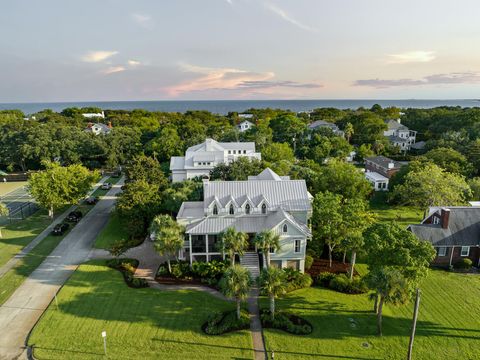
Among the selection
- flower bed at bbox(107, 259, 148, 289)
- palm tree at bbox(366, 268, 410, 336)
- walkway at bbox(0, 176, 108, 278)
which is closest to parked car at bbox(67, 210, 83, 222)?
walkway at bbox(0, 176, 108, 278)

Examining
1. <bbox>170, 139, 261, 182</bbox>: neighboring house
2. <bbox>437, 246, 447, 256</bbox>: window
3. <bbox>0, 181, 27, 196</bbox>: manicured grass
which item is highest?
<bbox>170, 139, 261, 182</bbox>: neighboring house

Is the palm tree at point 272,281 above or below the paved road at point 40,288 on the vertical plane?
above

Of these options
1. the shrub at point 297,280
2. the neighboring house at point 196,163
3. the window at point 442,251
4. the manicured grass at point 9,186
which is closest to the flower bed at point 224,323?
the shrub at point 297,280

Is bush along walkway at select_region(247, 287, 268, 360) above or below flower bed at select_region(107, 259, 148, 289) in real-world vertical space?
below

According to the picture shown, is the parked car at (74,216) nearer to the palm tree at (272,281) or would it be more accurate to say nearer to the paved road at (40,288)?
the paved road at (40,288)

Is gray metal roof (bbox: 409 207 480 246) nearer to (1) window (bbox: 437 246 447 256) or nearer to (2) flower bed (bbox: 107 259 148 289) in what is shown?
(1) window (bbox: 437 246 447 256)

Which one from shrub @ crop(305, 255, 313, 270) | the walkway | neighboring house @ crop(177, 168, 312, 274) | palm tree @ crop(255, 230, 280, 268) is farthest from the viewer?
the walkway

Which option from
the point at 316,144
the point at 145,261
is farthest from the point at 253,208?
the point at 316,144
